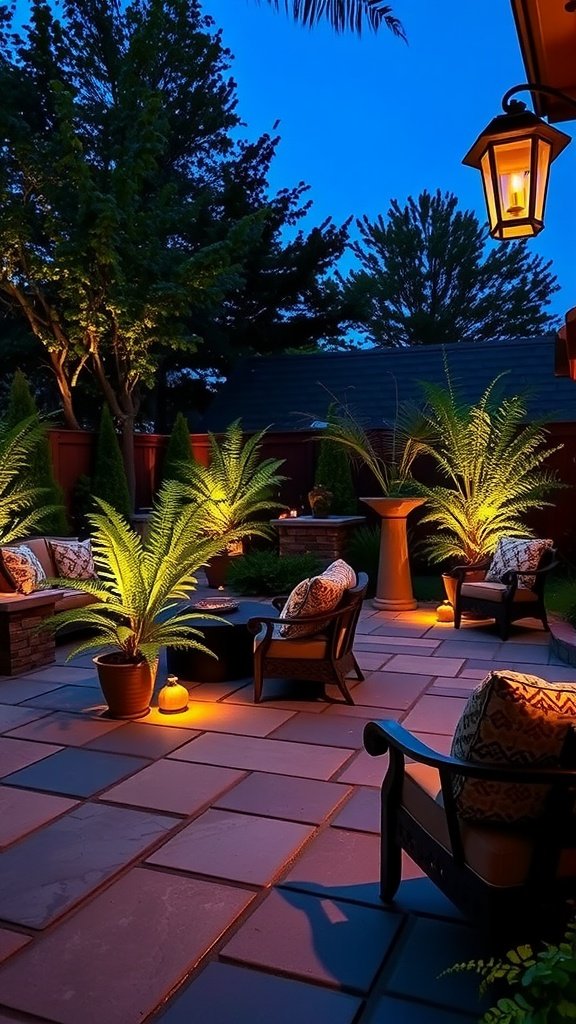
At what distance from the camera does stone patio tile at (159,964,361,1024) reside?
1687mm

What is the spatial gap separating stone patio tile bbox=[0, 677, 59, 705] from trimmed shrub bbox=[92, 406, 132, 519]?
541 centimetres

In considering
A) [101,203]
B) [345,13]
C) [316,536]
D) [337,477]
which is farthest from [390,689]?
[101,203]

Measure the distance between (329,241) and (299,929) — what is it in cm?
1500

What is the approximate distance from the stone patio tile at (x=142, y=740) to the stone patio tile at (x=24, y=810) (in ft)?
1.68

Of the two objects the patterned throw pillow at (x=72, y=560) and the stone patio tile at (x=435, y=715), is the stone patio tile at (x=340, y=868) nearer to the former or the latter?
the stone patio tile at (x=435, y=715)

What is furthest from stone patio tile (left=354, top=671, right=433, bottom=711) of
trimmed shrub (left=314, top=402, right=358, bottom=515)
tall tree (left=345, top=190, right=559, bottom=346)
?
tall tree (left=345, top=190, right=559, bottom=346)

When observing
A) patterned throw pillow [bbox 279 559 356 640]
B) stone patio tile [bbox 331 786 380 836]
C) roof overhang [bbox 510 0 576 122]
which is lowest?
stone patio tile [bbox 331 786 380 836]

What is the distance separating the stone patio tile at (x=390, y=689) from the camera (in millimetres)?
4121

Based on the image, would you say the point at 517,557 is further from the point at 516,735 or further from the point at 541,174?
the point at 516,735

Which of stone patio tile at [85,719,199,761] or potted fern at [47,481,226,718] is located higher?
potted fern at [47,481,226,718]

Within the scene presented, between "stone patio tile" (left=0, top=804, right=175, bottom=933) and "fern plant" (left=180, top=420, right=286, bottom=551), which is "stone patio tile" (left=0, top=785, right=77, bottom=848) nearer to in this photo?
"stone patio tile" (left=0, top=804, right=175, bottom=933)

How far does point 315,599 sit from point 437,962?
223 cm

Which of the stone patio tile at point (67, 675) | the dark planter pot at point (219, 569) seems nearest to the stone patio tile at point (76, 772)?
the stone patio tile at point (67, 675)

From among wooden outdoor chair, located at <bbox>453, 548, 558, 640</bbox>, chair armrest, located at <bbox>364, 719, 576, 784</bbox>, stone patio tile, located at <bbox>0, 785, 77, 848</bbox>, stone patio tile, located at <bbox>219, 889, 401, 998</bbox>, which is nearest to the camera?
chair armrest, located at <bbox>364, 719, 576, 784</bbox>
